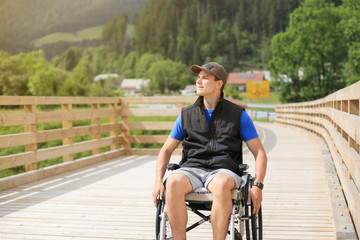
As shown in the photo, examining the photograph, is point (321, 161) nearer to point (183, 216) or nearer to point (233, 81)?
point (183, 216)

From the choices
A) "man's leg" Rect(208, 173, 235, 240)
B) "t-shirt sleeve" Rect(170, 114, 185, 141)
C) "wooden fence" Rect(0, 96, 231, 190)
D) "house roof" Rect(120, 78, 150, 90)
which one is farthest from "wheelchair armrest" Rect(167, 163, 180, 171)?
"house roof" Rect(120, 78, 150, 90)

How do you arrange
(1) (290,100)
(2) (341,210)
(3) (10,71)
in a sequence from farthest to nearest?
(3) (10,71), (1) (290,100), (2) (341,210)

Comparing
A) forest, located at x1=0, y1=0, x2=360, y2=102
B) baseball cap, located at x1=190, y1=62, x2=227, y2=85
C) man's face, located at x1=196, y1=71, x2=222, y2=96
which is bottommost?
man's face, located at x1=196, y1=71, x2=222, y2=96

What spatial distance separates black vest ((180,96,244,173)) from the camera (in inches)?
123

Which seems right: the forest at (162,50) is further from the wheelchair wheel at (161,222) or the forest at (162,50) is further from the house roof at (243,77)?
the wheelchair wheel at (161,222)

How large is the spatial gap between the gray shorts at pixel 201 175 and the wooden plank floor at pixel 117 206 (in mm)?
863

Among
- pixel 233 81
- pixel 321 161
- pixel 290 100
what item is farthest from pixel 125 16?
pixel 321 161

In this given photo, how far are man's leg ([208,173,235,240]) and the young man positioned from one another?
12 mm

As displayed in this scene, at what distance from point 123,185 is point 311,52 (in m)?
35.3

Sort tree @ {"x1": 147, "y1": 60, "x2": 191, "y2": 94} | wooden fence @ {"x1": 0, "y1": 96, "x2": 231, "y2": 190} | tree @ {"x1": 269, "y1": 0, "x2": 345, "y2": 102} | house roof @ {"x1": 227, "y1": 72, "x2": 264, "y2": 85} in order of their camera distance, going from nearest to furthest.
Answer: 1. wooden fence @ {"x1": 0, "y1": 96, "x2": 231, "y2": 190}
2. tree @ {"x1": 269, "y1": 0, "x2": 345, "y2": 102}
3. house roof @ {"x1": 227, "y1": 72, "x2": 264, "y2": 85}
4. tree @ {"x1": 147, "y1": 60, "x2": 191, "y2": 94}

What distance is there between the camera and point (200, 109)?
3.22 meters

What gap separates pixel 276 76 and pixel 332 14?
636 cm

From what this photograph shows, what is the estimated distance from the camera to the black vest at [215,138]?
3.12 m

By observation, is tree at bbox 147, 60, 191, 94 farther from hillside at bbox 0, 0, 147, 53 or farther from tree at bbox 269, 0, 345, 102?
tree at bbox 269, 0, 345, 102
